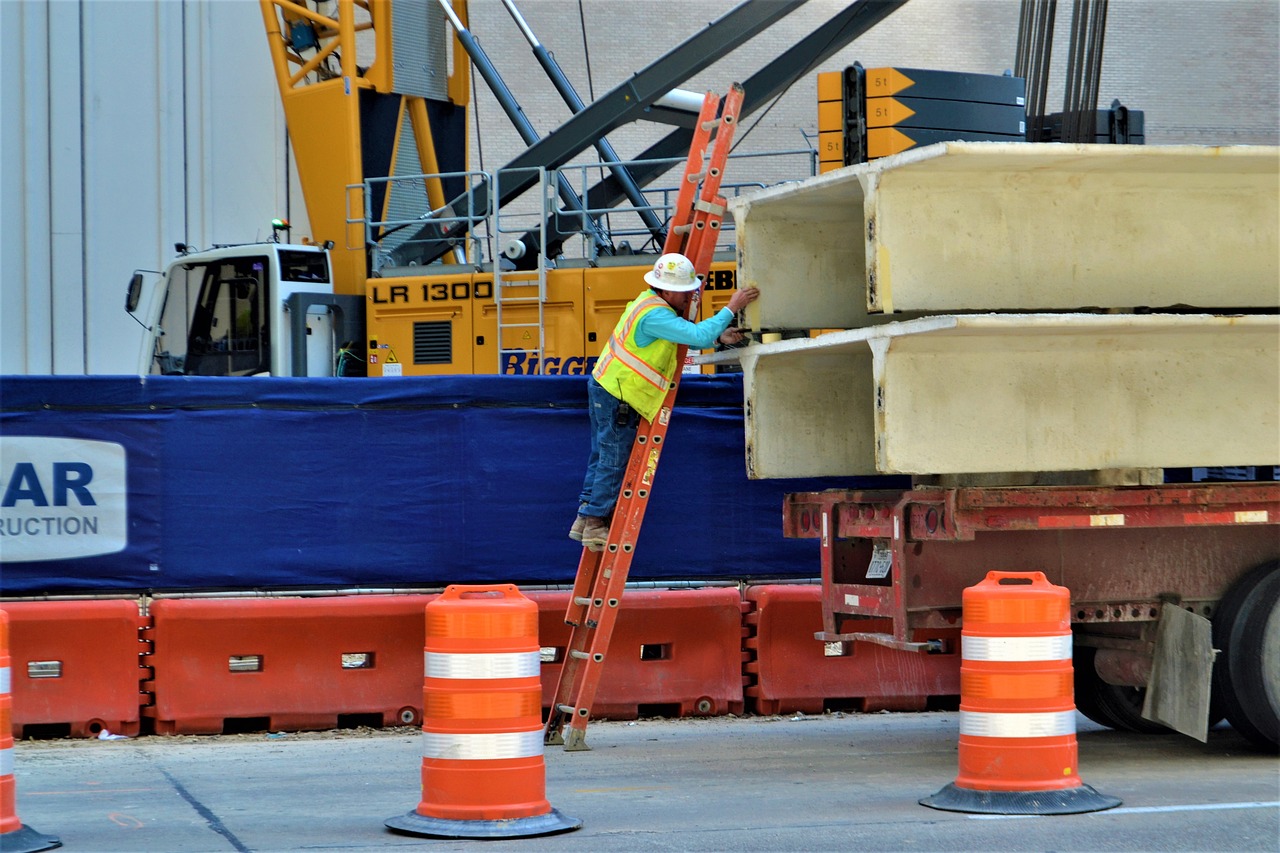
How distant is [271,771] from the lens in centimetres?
773

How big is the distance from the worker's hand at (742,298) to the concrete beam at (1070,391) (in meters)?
0.48

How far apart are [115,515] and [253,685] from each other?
1.32 m

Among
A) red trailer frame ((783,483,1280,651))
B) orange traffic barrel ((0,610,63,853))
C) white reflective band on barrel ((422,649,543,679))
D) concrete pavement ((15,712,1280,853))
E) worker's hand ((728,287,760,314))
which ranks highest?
worker's hand ((728,287,760,314))

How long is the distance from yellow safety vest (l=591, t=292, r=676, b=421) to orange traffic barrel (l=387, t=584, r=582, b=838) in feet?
8.43

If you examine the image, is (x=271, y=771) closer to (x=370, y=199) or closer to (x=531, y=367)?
(x=531, y=367)

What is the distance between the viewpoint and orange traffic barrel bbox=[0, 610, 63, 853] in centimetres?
581

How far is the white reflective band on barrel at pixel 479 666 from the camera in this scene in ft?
19.8

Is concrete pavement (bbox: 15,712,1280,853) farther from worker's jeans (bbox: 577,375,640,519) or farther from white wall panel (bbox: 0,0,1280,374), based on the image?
white wall panel (bbox: 0,0,1280,374)

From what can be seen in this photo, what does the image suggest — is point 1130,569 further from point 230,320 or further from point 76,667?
point 230,320

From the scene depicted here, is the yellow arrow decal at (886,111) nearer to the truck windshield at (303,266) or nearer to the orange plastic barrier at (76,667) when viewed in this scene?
the truck windshield at (303,266)

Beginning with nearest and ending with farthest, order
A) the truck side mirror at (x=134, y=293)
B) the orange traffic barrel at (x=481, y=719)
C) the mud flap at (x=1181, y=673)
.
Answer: the orange traffic barrel at (x=481, y=719)
the mud flap at (x=1181, y=673)
the truck side mirror at (x=134, y=293)

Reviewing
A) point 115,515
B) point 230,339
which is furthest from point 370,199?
point 115,515

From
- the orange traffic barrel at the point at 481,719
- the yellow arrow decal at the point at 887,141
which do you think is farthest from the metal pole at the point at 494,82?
the orange traffic barrel at the point at 481,719

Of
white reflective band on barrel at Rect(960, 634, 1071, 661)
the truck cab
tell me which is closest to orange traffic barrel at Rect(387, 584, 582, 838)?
white reflective band on barrel at Rect(960, 634, 1071, 661)
